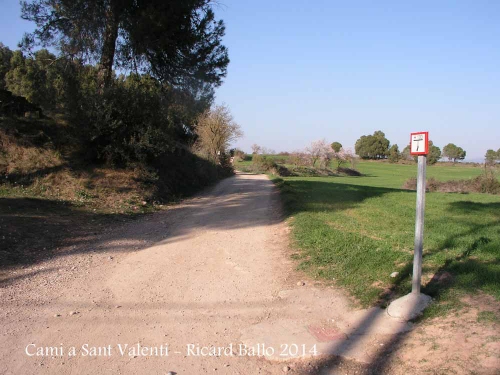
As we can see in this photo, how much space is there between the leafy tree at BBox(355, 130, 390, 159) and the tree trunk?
99767 millimetres

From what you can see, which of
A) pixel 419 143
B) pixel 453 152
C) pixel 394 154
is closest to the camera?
pixel 419 143

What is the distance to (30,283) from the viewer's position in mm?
5363

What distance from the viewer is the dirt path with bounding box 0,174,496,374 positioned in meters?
3.56

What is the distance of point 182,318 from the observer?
4.46 metres

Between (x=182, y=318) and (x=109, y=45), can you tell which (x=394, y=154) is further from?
(x=182, y=318)

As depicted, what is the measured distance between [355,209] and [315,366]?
8.04m

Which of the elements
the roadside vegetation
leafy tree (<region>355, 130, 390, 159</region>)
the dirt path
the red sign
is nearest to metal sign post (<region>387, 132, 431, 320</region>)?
the red sign

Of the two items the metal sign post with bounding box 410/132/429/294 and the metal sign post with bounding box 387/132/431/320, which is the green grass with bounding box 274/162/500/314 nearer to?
the metal sign post with bounding box 387/132/431/320

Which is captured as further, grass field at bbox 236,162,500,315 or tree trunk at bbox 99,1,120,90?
tree trunk at bbox 99,1,120,90

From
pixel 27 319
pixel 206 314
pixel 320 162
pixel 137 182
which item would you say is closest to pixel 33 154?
pixel 137 182

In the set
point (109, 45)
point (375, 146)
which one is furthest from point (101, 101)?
point (375, 146)

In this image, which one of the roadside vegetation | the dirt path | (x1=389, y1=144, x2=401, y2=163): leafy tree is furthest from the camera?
(x1=389, y1=144, x2=401, y2=163): leafy tree

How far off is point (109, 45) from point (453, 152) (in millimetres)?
96898

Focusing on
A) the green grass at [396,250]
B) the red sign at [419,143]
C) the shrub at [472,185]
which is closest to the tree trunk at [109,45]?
the green grass at [396,250]
